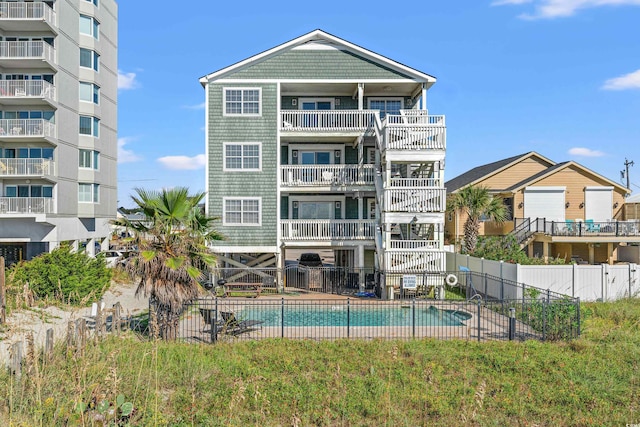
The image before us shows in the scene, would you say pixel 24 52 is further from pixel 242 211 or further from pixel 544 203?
pixel 544 203

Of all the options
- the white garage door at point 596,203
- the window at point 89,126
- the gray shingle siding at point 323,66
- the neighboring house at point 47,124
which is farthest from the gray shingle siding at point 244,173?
the white garage door at point 596,203

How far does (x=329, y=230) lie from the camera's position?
23531 mm

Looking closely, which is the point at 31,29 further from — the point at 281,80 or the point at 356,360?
the point at 356,360

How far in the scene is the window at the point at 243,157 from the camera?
2400 cm

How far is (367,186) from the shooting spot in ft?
78.4

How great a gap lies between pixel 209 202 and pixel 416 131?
1196 cm

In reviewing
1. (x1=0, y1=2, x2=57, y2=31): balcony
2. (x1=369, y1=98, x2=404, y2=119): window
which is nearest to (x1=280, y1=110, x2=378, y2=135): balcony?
(x1=369, y1=98, x2=404, y2=119): window

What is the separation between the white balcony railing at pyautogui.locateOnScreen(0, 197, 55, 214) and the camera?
86.3 feet

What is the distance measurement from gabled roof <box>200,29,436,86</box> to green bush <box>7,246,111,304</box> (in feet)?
38.4

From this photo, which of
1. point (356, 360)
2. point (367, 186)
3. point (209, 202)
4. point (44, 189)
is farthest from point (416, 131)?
point (44, 189)

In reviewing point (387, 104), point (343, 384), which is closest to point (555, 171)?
point (387, 104)

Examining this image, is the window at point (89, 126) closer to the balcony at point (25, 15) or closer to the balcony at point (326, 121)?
the balcony at point (25, 15)

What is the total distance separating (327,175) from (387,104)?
6227 mm

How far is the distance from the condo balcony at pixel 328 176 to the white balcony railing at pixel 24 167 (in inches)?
629
